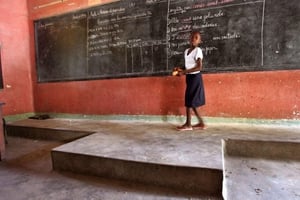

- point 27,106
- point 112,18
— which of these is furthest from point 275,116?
point 27,106

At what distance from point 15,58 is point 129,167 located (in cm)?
387

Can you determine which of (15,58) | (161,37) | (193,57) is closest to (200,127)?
(193,57)

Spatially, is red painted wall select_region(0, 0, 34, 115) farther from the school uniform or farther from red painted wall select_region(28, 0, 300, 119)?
the school uniform

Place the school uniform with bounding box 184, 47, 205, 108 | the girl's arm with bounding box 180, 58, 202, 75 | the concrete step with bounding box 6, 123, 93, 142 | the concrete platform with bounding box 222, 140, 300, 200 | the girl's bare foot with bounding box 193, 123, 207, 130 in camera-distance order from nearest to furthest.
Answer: the concrete platform with bounding box 222, 140, 300, 200 < the girl's arm with bounding box 180, 58, 202, 75 < the school uniform with bounding box 184, 47, 205, 108 < the girl's bare foot with bounding box 193, 123, 207, 130 < the concrete step with bounding box 6, 123, 93, 142

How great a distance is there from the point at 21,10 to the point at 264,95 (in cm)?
480

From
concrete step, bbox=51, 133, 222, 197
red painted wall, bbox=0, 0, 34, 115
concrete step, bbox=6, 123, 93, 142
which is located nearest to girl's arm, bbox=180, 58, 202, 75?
concrete step, bbox=51, 133, 222, 197

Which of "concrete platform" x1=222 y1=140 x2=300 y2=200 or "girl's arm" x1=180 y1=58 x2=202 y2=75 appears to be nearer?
"concrete platform" x1=222 y1=140 x2=300 y2=200

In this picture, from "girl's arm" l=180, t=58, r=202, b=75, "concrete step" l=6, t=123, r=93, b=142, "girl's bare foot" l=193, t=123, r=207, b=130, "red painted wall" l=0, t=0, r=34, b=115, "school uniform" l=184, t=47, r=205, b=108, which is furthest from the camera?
"red painted wall" l=0, t=0, r=34, b=115

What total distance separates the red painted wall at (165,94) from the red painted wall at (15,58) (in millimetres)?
166

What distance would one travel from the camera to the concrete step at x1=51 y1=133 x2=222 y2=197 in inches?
76.3

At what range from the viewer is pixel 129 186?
6.95 ft

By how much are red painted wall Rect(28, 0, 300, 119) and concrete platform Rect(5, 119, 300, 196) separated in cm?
28

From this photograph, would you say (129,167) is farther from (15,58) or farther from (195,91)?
(15,58)

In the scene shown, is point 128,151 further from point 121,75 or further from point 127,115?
point 121,75
